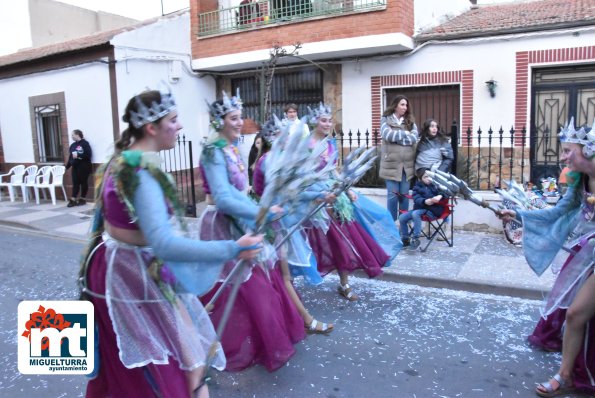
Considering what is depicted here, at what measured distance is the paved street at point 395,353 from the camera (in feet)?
11.3

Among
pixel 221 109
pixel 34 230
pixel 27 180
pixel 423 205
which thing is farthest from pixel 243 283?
pixel 27 180

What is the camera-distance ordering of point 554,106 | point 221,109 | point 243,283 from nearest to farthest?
1. point 243,283
2. point 221,109
3. point 554,106

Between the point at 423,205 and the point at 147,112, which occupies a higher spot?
the point at 147,112

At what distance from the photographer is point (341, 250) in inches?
188

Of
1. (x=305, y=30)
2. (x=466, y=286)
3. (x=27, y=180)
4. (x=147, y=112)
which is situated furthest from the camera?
(x=27, y=180)

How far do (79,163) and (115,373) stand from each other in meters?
10.5

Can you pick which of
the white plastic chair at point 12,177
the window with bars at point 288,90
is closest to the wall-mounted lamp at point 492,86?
the window with bars at point 288,90

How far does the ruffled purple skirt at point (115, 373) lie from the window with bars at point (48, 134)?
39.9 ft

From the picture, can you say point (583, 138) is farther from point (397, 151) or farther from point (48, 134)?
point (48, 134)

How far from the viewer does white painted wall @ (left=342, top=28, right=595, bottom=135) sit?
916 cm

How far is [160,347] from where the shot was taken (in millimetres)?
2271

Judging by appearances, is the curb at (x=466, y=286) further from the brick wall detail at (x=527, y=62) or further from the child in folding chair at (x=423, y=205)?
the brick wall detail at (x=527, y=62)

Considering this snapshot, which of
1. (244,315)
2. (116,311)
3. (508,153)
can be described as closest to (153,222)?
(116,311)

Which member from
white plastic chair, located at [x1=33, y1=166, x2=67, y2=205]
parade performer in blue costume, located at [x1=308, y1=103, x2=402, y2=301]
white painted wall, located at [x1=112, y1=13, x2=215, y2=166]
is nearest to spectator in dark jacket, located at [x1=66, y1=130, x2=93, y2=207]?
white plastic chair, located at [x1=33, y1=166, x2=67, y2=205]
